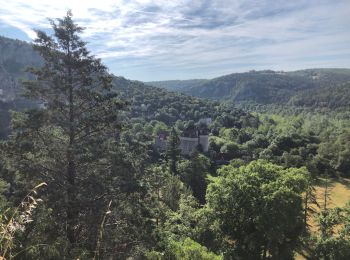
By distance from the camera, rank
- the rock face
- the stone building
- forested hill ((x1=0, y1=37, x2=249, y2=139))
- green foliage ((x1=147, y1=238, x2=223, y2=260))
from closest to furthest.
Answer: green foliage ((x1=147, y1=238, x2=223, y2=260)), the stone building, forested hill ((x1=0, y1=37, x2=249, y2=139)), the rock face

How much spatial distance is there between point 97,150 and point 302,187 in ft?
53.7

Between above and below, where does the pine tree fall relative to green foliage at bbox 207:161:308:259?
above

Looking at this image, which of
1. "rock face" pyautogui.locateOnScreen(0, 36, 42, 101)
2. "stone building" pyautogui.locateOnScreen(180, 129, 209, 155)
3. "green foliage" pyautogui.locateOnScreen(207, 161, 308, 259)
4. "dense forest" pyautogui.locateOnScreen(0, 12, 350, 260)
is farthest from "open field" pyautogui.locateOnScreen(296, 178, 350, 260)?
"rock face" pyautogui.locateOnScreen(0, 36, 42, 101)

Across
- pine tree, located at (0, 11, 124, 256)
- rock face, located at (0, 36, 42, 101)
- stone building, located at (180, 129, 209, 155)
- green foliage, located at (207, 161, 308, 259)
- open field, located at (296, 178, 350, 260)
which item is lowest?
open field, located at (296, 178, 350, 260)

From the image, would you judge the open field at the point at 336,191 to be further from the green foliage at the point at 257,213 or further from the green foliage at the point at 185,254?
the green foliage at the point at 185,254

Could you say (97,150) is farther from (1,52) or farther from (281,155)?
(1,52)

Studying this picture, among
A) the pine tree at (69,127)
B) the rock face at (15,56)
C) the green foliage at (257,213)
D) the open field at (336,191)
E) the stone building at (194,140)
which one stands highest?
the rock face at (15,56)

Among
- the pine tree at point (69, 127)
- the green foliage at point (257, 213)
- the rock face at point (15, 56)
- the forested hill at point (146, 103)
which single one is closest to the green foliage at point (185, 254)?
the pine tree at point (69, 127)

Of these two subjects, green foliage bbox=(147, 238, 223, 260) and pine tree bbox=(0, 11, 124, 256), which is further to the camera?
green foliage bbox=(147, 238, 223, 260)

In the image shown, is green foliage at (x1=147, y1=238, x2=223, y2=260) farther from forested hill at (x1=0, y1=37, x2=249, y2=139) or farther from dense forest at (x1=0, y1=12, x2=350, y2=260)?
forested hill at (x1=0, y1=37, x2=249, y2=139)

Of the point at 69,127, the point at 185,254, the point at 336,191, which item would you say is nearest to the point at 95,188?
the point at 69,127

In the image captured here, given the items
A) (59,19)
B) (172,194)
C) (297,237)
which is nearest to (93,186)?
(59,19)

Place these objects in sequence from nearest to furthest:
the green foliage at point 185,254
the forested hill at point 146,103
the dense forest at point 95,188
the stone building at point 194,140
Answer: the dense forest at point 95,188 < the green foliage at point 185,254 < the stone building at point 194,140 < the forested hill at point 146,103

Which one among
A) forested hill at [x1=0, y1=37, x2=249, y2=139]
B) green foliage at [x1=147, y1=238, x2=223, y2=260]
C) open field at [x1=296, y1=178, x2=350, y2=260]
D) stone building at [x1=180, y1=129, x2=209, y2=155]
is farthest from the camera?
forested hill at [x1=0, y1=37, x2=249, y2=139]
